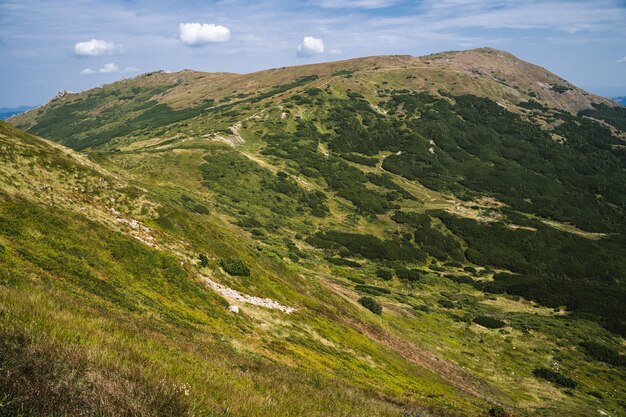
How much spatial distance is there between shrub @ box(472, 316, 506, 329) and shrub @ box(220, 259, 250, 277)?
151 ft

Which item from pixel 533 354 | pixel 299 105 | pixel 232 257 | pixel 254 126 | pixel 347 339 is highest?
pixel 299 105

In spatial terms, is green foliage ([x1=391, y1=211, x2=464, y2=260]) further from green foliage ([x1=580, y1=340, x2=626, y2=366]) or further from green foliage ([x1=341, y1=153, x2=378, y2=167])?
green foliage ([x1=580, y1=340, x2=626, y2=366])

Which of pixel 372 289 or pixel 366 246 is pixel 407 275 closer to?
pixel 366 246

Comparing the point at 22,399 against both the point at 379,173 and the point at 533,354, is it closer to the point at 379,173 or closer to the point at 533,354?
the point at 533,354

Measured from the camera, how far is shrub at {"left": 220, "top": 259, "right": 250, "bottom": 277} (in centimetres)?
3206

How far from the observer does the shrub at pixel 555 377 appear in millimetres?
47000

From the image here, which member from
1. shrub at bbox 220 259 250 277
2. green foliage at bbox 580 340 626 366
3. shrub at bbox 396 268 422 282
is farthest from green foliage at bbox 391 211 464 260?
shrub at bbox 220 259 250 277

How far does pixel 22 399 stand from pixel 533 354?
63.6 metres

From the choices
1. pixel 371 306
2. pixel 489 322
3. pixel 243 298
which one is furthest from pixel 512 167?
pixel 243 298

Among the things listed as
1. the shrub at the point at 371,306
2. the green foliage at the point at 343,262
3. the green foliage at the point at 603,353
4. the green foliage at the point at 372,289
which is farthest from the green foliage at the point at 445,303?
the shrub at the point at 371,306

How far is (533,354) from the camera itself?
54.4m

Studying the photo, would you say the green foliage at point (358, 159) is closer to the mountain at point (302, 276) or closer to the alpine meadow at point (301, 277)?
the mountain at point (302, 276)

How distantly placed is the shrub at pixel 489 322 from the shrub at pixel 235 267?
4599 centimetres

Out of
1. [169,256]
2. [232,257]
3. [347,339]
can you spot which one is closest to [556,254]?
[347,339]
